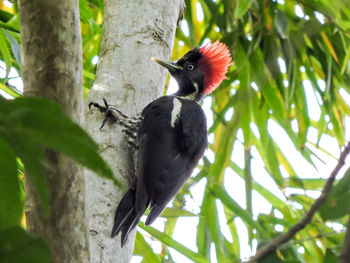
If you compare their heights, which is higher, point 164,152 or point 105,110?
point 105,110

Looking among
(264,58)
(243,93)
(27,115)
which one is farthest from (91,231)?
(264,58)

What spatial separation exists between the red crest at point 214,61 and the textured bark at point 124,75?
525 mm

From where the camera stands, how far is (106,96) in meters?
1.88

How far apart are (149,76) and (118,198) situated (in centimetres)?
53

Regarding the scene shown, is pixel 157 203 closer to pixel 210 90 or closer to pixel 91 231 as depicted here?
pixel 91 231

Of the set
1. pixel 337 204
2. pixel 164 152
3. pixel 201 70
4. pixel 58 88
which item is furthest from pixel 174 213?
pixel 337 204

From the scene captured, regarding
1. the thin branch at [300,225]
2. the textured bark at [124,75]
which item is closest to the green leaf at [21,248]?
the thin branch at [300,225]

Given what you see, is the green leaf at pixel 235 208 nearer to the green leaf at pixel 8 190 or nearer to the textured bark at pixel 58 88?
the textured bark at pixel 58 88

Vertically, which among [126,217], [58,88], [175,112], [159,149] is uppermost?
[175,112]

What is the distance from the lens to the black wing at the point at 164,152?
77.2 inches

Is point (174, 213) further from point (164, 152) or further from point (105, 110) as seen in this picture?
point (105, 110)

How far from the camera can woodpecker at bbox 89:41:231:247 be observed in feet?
6.00

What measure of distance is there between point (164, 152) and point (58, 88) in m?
1.12

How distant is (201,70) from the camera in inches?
109
